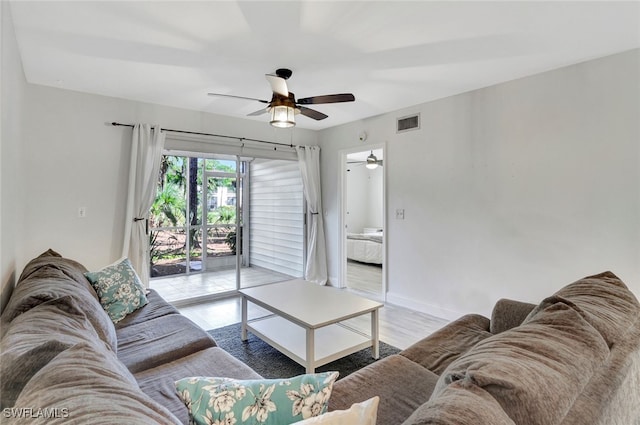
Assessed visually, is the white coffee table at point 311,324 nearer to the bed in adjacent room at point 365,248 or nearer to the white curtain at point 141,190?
the white curtain at point 141,190

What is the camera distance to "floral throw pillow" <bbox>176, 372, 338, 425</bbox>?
2.86 feet

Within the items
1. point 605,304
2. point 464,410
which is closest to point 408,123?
point 605,304

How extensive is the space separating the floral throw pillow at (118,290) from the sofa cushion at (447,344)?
207cm

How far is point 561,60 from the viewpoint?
8.89 ft

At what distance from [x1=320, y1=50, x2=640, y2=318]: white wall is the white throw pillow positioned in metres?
2.92

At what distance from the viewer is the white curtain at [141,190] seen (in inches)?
143

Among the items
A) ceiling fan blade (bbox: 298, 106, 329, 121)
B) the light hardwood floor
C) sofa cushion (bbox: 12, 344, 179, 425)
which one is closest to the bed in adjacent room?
the light hardwood floor

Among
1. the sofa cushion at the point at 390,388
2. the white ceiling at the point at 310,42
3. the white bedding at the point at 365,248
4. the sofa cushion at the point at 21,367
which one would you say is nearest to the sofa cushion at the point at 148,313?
the sofa cushion at the point at 21,367

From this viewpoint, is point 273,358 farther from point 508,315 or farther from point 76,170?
point 76,170

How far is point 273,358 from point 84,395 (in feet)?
7.07

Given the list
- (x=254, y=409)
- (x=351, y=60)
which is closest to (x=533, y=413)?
(x=254, y=409)

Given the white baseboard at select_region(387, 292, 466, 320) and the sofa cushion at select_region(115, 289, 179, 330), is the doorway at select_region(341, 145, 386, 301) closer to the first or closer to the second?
the white baseboard at select_region(387, 292, 466, 320)

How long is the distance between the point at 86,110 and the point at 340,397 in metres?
3.88

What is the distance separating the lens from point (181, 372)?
169 cm
